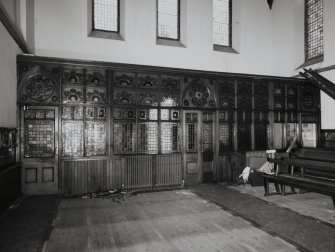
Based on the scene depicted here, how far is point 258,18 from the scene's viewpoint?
895 centimetres

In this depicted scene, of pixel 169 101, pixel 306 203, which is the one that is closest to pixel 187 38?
pixel 169 101

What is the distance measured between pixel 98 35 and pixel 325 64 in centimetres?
712

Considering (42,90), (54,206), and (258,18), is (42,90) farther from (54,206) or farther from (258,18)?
(258,18)

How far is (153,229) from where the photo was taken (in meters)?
3.98

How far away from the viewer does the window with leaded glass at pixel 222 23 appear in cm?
868

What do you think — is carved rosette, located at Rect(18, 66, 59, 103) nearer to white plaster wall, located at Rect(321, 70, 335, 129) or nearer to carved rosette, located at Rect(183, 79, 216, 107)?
carved rosette, located at Rect(183, 79, 216, 107)

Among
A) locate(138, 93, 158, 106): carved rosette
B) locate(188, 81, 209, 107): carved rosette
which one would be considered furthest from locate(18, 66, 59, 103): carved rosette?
locate(188, 81, 209, 107): carved rosette

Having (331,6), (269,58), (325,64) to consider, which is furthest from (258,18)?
(325,64)

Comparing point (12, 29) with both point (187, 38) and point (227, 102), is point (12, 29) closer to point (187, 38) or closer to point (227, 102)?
point (187, 38)

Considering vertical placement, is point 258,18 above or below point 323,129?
above

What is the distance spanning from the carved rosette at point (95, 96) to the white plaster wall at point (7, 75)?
1653mm

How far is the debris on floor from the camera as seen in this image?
235 inches

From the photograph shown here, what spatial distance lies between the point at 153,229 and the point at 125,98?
377 centimetres

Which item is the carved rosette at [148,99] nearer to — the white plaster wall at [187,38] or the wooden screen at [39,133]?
the white plaster wall at [187,38]
